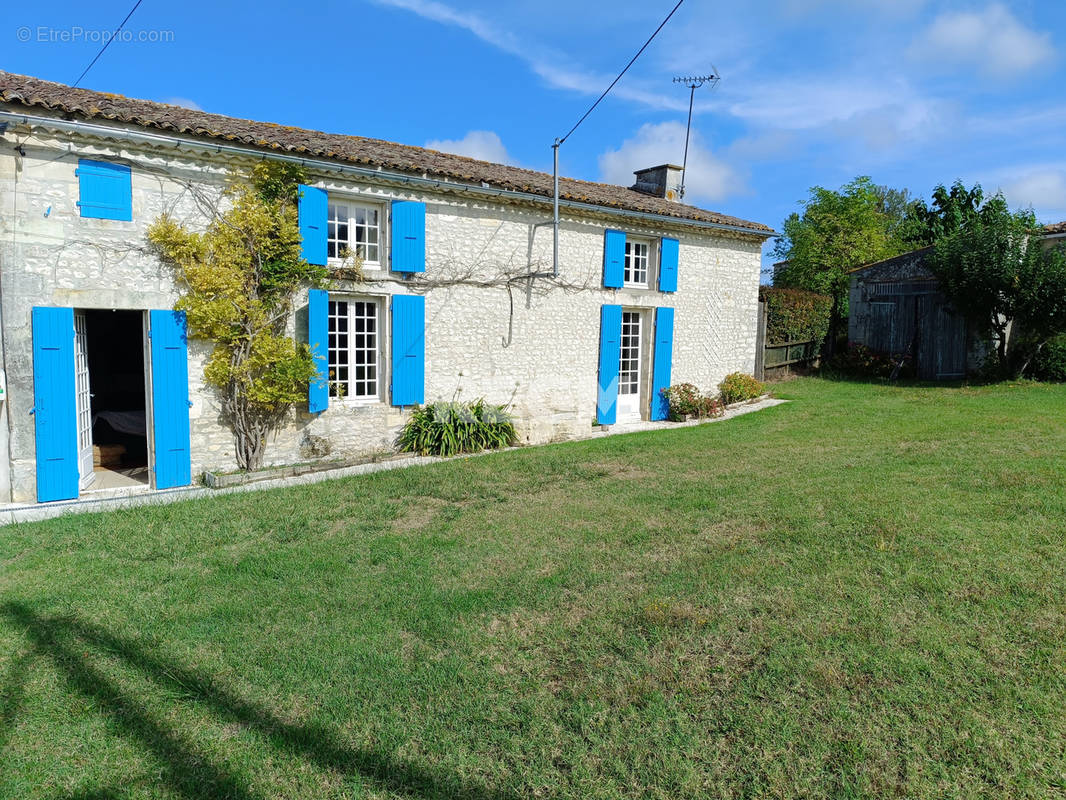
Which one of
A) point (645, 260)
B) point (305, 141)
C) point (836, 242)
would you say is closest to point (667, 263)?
point (645, 260)

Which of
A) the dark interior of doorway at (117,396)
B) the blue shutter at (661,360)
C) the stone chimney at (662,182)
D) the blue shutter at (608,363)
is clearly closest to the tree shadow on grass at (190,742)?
the dark interior of doorway at (117,396)

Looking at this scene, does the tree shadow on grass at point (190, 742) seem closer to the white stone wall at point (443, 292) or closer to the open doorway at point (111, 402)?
the white stone wall at point (443, 292)

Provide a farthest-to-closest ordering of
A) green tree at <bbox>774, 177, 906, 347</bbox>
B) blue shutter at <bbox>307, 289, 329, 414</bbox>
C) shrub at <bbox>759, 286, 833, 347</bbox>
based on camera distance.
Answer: green tree at <bbox>774, 177, 906, 347</bbox>
shrub at <bbox>759, 286, 833, 347</bbox>
blue shutter at <bbox>307, 289, 329, 414</bbox>

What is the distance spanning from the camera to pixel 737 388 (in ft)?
44.5

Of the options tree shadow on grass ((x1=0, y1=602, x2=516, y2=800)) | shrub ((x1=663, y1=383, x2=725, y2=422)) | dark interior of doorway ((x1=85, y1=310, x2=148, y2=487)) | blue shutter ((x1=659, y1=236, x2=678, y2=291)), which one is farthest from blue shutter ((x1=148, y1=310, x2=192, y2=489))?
shrub ((x1=663, y1=383, x2=725, y2=422))

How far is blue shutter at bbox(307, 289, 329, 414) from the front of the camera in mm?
8461

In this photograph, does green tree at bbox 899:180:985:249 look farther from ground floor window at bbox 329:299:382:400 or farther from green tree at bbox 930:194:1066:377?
ground floor window at bbox 329:299:382:400

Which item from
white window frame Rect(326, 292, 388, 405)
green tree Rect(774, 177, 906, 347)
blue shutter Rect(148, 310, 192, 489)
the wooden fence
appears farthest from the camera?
green tree Rect(774, 177, 906, 347)

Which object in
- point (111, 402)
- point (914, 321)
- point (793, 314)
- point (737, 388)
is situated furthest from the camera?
point (793, 314)

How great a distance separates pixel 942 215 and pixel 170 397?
28.9 meters

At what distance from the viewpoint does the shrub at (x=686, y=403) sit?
12523 mm

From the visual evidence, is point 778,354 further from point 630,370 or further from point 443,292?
point 443,292

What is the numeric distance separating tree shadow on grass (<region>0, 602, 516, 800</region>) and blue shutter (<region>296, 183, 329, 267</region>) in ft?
17.9

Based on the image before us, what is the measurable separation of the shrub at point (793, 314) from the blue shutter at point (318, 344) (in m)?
11.7
